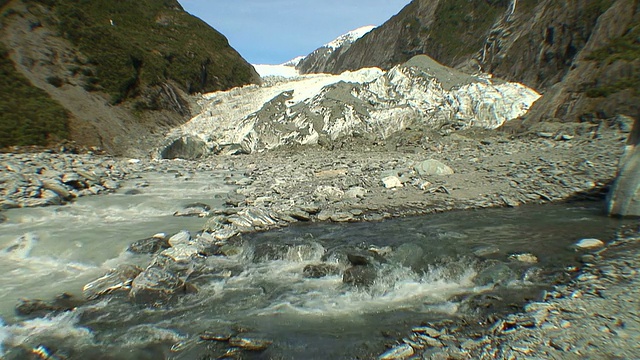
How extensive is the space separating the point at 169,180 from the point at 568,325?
10212 mm

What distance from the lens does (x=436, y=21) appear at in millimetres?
42844

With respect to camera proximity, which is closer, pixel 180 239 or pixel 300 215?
pixel 180 239

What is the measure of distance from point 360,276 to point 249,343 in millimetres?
1665

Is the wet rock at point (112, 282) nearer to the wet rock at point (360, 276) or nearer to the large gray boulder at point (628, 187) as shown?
the wet rock at point (360, 276)

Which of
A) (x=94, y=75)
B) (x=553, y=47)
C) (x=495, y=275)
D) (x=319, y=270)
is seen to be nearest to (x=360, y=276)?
(x=319, y=270)

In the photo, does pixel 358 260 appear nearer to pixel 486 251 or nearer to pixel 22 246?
pixel 486 251

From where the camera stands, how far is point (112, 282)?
4.71m

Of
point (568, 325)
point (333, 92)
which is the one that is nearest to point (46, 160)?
point (333, 92)

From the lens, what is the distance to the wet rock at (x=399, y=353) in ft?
10.0

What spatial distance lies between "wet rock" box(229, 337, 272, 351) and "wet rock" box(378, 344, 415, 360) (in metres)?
1.02

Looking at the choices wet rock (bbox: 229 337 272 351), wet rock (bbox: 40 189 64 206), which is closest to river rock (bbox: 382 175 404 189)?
wet rock (bbox: 229 337 272 351)

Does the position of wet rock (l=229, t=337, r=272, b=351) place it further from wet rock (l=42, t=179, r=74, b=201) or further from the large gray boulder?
wet rock (l=42, t=179, r=74, b=201)

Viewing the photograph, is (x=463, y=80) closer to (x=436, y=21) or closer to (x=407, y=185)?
(x=407, y=185)

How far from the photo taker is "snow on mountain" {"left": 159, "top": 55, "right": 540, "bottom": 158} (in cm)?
1533
